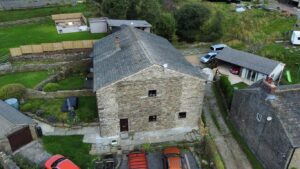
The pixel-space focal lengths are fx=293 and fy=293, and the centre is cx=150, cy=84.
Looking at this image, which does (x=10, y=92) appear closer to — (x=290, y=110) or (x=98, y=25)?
(x=98, y=25)

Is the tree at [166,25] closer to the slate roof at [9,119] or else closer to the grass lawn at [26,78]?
the grass lawn at [26,78]

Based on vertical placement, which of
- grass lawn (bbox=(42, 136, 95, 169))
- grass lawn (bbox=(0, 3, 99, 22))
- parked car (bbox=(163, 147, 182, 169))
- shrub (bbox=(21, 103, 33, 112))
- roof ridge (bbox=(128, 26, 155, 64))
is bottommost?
grass lawn (bbox=(42, 136, 95, 169))

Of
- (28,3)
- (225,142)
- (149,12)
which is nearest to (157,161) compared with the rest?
(225,142)

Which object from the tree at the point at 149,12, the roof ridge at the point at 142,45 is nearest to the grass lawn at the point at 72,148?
the roof ridge at the point at 142,45

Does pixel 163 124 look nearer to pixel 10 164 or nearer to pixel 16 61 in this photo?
pixel 10 164

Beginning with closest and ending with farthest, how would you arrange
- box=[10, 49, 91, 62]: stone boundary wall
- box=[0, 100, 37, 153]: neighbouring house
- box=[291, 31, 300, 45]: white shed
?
1. box=[0, 100, 37, 153]: neighbouring house
2. box=[10, 49, 91, 62]: stone boundary wall
3. box=[291, 31, 300, 45]: white shed

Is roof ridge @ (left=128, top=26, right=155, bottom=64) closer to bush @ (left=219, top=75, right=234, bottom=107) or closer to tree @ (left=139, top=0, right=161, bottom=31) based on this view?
bush @ (left=219, top=75, right=234, bottom=107)

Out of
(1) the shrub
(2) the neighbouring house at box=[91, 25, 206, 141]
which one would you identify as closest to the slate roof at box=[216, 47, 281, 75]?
(2) the neighbouring house at box=[91, 25, 206, 141]

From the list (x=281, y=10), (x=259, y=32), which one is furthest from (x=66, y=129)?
(x=281, y=10)
